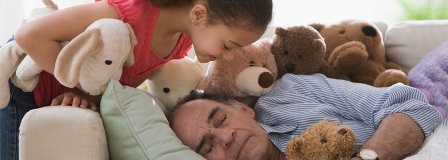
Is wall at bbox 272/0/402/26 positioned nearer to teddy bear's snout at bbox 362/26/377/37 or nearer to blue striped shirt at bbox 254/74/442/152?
teddy bear's snout at bbox 362/26/377/37

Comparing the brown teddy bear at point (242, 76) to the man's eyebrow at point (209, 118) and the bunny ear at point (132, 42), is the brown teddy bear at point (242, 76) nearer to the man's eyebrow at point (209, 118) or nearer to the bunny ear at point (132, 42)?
the man's eyebrow at point (209, 118)

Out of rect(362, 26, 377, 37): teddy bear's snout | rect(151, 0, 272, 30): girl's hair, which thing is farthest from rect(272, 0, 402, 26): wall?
rect(151, 0, 272, 30): girl's hair

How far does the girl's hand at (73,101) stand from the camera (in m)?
1.51

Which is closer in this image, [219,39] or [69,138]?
[69,138]

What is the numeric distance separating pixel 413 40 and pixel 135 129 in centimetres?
125

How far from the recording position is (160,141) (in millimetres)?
1413

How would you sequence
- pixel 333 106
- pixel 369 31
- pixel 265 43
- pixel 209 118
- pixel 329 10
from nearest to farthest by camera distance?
pixel 209 118
pixel 333 106
pixel 265 43
pixel 369 31
pixel 329 10

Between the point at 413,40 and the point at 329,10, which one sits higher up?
the point at 413,40

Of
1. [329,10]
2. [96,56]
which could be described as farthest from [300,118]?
[329,10]

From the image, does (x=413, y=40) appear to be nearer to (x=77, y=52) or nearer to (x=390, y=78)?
(x=390, y=78)

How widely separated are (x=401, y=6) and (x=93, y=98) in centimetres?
192

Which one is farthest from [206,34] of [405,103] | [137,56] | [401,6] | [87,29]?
[401,6]

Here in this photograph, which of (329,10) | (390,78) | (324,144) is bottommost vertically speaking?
(329,10)

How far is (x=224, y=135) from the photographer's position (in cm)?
152
